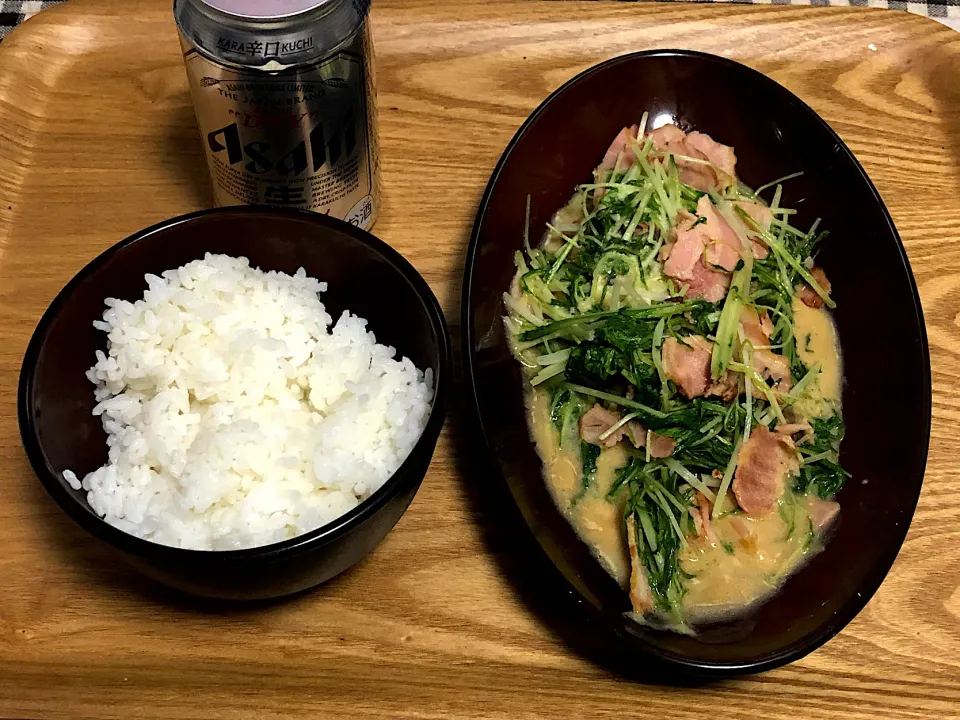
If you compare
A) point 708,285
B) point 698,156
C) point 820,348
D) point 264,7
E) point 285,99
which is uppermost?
point 264,7

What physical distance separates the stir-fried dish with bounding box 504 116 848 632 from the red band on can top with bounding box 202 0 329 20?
58cm

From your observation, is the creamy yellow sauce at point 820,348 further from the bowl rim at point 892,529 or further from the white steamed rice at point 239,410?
the white steamed rice at point 239,410

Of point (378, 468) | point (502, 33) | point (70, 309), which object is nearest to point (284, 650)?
point (378, 468)

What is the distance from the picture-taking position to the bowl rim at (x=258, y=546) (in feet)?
3.30

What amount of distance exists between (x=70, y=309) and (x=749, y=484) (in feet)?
3.45

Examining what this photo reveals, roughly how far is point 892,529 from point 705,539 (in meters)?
0.27

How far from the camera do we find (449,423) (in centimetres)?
140

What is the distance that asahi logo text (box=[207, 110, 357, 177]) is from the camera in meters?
1.32

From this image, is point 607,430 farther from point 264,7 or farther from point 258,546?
point 264,7

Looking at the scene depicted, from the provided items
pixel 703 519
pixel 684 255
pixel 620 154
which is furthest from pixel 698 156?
pixel 703 519

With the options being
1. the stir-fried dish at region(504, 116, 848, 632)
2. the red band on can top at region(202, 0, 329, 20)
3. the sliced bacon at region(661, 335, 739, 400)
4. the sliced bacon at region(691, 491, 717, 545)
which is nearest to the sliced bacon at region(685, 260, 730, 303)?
the stir-fried dish at region(504, 116, 848, 632)

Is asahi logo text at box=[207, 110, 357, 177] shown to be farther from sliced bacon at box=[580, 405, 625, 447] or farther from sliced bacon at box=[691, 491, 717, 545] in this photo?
sliced bacon at box=[691, 491, 717, 545]

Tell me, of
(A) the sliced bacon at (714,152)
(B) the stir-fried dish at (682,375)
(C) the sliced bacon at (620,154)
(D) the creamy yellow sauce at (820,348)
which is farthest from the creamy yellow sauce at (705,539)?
(A) the sliced bacon at (714,152)

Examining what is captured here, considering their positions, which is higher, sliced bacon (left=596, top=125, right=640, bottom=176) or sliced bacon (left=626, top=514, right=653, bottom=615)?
sliced bacon (left=596, top=125, right=640, bottom=176)
